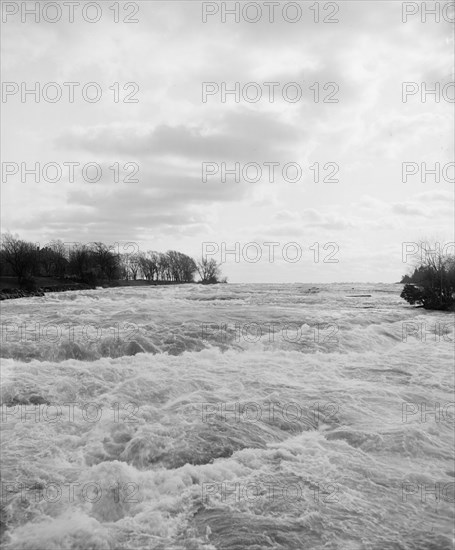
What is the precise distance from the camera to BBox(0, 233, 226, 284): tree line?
76.1 m

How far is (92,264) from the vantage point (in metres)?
93.4

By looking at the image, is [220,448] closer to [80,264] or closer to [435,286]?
[435,286]

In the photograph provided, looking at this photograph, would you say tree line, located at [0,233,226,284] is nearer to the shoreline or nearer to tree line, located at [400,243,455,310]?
the shoreline

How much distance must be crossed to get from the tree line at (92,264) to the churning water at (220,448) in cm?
5776

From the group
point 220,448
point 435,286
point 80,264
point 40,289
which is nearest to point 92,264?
point 80,264

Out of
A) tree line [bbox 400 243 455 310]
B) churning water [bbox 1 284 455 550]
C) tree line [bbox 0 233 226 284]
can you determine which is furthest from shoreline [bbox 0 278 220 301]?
tree line [bbox 400 243 455 310]

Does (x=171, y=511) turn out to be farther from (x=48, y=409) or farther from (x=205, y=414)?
(x=48, y=409)

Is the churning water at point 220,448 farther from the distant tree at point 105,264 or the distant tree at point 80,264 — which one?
the distant tree at point 105,264

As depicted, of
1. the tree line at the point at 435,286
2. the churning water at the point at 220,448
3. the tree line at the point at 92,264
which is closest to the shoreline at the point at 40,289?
the tree line at the point at 92,264

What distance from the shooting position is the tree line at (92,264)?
250 feet

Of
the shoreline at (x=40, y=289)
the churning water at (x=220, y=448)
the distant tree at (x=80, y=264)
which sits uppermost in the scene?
the distant tree at (x=80, y=264)

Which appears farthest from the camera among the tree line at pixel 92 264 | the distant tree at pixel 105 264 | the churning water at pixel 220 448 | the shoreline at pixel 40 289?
the distant tree at pixel 105 264

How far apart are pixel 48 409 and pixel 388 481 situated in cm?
668

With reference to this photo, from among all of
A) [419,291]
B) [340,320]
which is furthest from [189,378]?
[419,291]
